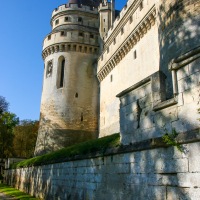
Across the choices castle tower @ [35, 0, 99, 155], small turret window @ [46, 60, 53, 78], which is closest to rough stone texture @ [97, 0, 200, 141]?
castle tower @ [35, 0, 99, 155]

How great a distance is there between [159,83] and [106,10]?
22417mm

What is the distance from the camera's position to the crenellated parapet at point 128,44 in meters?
14.5

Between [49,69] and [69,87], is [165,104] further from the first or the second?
[49,69]

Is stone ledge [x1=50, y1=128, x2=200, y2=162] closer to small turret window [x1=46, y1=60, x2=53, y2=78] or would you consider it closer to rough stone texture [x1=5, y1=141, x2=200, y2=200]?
rough stone texture [x1=5, y1=141, x2=200, y2=200]

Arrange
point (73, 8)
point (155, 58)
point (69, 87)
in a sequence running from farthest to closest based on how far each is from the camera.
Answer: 1. point (73, 8)
2. point (69, 87)
3. point (155, 58)

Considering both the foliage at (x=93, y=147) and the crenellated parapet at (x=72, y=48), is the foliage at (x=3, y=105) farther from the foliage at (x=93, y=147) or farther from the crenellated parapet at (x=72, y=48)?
the foliage at (x=93, y=147)

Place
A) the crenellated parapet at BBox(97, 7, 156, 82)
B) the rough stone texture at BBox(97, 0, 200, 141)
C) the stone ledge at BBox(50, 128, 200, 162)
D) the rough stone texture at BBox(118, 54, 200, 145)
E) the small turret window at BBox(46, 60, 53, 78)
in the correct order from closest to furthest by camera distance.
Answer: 1. the stone ledge at BBox(50, 128, 200, 162)
2. the rough stone texture at BBox(118, 54, 200, 145)
3. the rough stone texture at BBox(97, 0, 200, 141)
4. the crenellated parapet at BBox(97, 7, 156, 82)
5. the small turret window at BBox(46, 60, 53, 78)

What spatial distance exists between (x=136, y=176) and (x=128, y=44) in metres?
13.1

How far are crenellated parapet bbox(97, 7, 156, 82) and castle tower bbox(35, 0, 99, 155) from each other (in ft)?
6.74

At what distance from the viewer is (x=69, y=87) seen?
77.1 ft

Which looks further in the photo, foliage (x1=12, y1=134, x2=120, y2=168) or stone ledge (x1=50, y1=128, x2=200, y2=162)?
foliage (x1=12, y1=134, x2=120, y2=168)

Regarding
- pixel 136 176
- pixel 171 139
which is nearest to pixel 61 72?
pixel 136 176

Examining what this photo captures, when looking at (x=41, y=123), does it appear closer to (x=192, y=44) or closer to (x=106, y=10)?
(x=106, y=10)

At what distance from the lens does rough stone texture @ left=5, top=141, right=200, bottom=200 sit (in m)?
4.05
